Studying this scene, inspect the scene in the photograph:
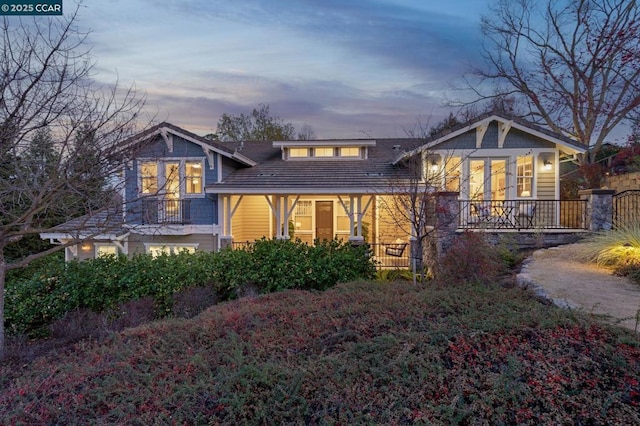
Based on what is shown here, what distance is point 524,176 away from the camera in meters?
12.2

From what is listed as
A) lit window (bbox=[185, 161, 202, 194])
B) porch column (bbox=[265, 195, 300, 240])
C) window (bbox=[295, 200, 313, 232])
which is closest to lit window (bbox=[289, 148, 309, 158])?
window (bbox=[295, 200, 313, 232])

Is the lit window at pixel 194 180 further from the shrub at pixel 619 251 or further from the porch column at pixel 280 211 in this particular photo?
the shrub at pixel 619 251

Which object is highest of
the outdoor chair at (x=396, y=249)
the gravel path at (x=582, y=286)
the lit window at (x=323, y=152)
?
the lit window at (x=323, y=152)

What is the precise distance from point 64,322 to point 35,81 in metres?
3.92

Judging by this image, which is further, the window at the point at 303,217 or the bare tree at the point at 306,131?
the bare tree at the point at 306,131

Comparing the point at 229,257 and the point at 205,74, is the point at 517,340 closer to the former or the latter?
the point at 229,257

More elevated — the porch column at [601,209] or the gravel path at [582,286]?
the porch column at [601,209]

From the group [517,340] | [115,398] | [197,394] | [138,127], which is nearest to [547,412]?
[517,340]

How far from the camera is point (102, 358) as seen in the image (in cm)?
366

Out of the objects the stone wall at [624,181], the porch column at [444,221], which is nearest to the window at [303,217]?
the porch column at [444,221]

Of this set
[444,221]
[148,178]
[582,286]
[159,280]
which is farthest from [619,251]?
[159,280]

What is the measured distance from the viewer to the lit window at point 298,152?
609 inches

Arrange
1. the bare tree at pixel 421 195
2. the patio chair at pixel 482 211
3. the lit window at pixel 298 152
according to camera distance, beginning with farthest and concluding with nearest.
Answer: the lit window at pixel 298 152 < the patio chair at pixel 482 211 < the bare tree at pixel 421 195

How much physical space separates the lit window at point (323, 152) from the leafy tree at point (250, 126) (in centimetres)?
1200
